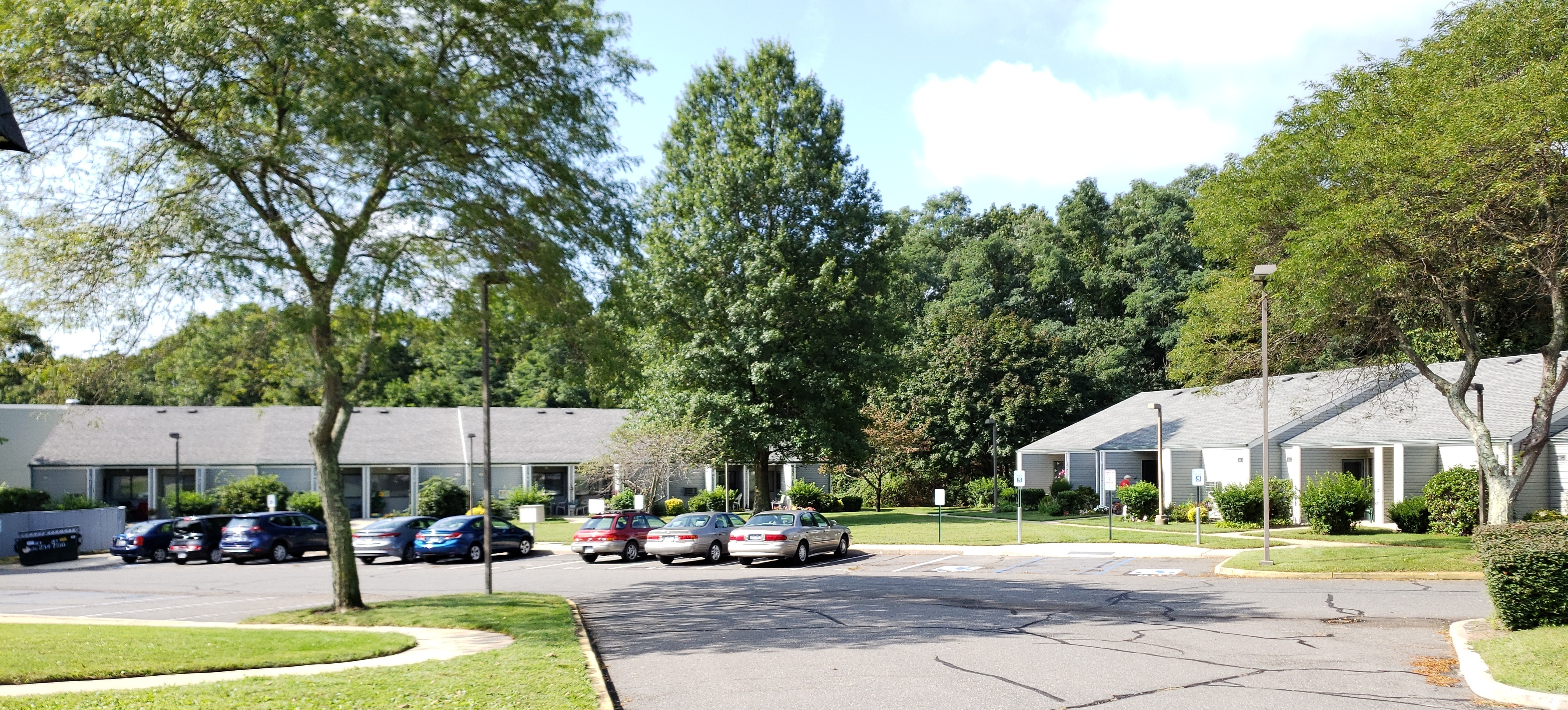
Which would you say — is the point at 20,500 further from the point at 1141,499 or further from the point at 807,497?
the point at 1141,499

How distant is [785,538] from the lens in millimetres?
25266

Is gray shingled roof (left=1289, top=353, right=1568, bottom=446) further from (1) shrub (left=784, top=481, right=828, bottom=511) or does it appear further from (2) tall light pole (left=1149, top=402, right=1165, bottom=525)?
(1) shrub (left=784, top=481, right=828, bottom=511)

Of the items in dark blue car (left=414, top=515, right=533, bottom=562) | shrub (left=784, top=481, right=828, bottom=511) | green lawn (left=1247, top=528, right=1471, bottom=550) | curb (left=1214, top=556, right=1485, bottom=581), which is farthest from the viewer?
shrub (left=784, top=481, right=828, bottom=511)

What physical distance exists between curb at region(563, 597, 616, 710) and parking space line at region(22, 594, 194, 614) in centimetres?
936

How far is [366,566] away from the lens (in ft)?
93.5

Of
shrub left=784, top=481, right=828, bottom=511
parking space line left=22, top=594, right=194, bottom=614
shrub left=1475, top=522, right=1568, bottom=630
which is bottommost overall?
shrub left=784, top=481, right=828, bottom=511

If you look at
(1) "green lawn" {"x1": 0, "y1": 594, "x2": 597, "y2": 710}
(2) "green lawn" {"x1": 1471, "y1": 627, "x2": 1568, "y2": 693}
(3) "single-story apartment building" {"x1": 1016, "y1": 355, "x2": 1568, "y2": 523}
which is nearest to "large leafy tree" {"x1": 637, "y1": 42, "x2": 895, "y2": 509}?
(3) "single-story apartment building" {"x1": 1016, "y1": 355, "x2": 1568, "y2": 523}

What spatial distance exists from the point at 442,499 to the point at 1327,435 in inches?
1283

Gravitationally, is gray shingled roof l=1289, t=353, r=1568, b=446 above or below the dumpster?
above

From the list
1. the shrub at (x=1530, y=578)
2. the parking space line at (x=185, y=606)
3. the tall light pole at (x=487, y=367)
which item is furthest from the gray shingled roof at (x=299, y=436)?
the shrub at (x=1530, y=578)

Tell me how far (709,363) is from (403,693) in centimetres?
2985

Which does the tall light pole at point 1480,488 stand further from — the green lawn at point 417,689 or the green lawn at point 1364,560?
the green lawn at point 417,689

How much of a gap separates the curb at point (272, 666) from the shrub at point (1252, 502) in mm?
27205

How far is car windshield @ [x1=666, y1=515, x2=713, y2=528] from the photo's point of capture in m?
27.0
